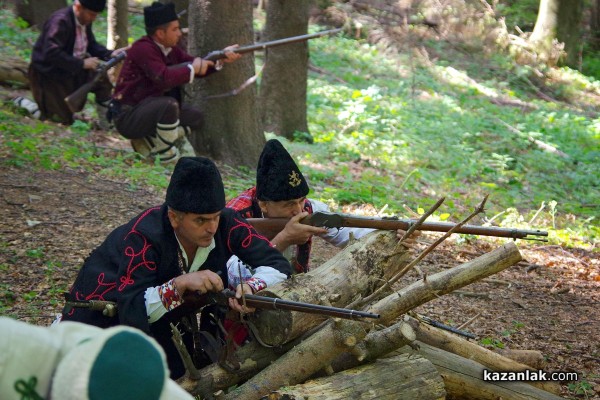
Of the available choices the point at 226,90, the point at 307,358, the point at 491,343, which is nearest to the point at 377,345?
the point at 307,358

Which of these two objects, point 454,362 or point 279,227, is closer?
point 454,362

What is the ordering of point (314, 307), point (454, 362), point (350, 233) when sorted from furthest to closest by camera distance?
1. point (350, 233)
2. point (454, 362)
3. point (314, 307)

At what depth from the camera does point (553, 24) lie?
21.0 metres

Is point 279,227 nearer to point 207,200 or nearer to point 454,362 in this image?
point 207,200

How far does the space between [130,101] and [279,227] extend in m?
5.04

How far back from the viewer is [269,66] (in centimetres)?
1263

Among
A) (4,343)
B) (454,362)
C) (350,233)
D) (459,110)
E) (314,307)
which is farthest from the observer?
(459,110)

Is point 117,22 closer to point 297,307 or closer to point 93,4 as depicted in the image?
point 93,4

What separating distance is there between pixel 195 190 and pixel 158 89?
5648 mm

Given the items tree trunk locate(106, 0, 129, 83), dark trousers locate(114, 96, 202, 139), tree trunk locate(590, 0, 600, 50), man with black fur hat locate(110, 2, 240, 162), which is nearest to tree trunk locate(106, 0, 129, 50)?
tree trunk locate(106, 0, 129, 83)

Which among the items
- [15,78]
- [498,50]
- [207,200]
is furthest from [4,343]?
[498,50]

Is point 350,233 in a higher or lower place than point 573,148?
higher

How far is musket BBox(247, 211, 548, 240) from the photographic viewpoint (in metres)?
5.17

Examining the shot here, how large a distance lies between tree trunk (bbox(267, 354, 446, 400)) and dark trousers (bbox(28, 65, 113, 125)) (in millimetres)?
7538
